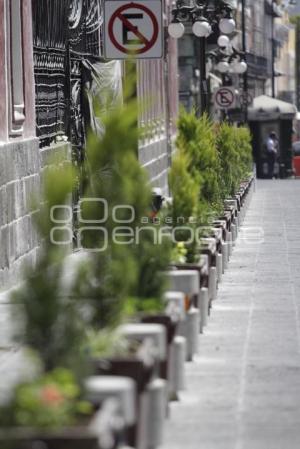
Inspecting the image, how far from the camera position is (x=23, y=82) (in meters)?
21.2

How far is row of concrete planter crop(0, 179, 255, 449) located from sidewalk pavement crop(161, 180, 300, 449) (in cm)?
23

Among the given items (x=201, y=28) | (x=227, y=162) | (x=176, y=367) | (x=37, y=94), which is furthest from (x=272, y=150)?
(x=176, y=367)

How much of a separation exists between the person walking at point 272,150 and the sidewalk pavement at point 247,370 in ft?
146

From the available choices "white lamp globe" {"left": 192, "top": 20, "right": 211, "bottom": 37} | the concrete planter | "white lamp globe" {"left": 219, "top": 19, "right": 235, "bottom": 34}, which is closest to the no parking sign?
the concrete planter

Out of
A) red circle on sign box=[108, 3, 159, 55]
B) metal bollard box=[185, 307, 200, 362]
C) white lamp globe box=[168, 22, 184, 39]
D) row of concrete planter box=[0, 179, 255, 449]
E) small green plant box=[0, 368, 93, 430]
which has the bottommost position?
metal bollard box=[185, 307, 200, 362]

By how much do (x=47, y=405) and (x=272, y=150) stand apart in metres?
60.6

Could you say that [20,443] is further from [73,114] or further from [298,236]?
[298,236]

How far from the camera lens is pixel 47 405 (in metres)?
6.96

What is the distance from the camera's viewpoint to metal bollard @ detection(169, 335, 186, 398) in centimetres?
1039

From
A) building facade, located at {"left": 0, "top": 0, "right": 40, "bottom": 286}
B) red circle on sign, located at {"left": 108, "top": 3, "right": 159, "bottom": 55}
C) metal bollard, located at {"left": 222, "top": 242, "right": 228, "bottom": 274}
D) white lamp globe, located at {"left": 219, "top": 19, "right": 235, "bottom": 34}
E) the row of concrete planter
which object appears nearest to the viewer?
the row of concrete planter

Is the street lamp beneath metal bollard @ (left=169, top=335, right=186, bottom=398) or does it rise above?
above

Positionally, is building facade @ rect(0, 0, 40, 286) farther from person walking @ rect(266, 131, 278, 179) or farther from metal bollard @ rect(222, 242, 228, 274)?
person walking @ rect(266, 131, 278, 179)

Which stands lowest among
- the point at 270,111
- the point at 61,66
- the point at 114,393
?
the point at 270,111

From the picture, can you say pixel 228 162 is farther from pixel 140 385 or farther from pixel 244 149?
pixel 140 385
